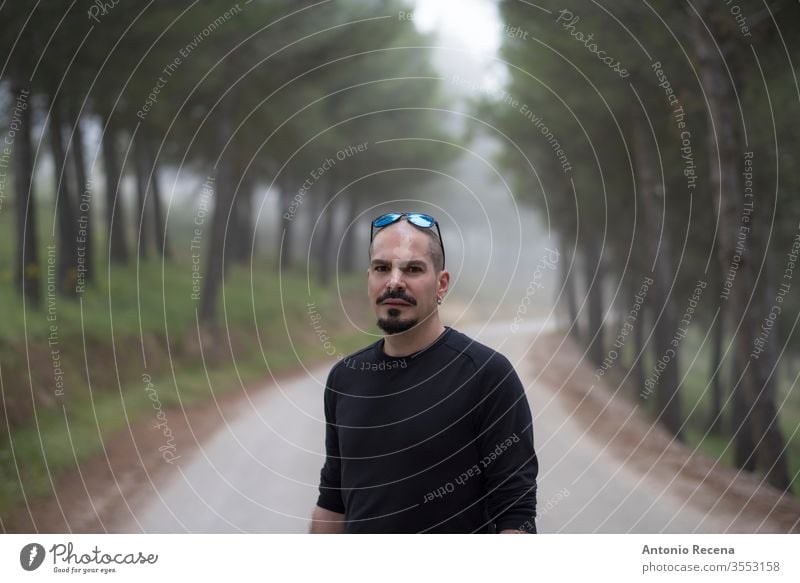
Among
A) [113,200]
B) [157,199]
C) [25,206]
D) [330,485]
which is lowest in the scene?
[330,485]

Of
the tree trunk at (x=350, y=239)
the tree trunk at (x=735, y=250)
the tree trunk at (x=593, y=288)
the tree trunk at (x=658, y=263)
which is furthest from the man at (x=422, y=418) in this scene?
the tree trunk at (x=593, y=288)

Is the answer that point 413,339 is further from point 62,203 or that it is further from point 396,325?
point 62,203

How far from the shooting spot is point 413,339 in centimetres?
305

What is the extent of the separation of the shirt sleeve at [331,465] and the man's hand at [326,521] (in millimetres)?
23

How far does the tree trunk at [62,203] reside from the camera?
23.9ft

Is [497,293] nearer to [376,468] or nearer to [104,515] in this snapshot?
[104,515]

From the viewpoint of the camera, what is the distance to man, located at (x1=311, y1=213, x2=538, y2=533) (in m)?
2.85

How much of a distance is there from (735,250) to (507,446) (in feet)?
15.7

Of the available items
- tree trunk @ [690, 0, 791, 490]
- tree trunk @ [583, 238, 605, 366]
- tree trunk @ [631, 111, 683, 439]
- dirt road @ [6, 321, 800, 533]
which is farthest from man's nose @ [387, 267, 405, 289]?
tree trunk @ [583, 238, 605, 366]

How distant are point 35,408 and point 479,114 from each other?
4510mm

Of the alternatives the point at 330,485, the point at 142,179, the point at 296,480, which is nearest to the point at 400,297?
the point at 330,485

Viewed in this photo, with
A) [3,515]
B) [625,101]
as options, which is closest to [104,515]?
[3,515]

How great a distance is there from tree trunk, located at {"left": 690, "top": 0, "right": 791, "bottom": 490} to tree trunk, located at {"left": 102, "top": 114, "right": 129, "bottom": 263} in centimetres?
546

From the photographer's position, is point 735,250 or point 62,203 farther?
point 62,203
